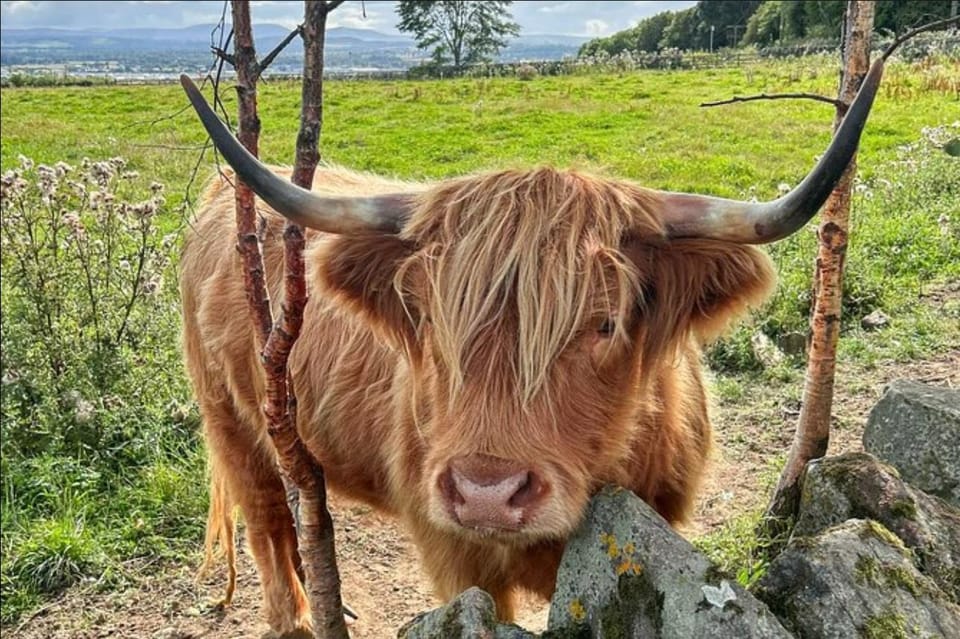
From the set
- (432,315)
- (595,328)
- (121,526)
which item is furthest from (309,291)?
(121,526)

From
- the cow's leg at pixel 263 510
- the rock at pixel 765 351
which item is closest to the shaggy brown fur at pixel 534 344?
the cow's leg at pixel 263 510

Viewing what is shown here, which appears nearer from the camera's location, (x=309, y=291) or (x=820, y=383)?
(x=820, y=383)

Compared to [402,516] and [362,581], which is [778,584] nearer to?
[402,516]

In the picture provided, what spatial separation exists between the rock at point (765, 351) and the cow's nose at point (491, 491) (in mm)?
3592

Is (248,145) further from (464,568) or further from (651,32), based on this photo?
(651,32)

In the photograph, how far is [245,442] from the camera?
3814mm

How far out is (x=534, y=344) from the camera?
2055mm

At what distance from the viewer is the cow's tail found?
12.8ft

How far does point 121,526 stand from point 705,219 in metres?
3.45

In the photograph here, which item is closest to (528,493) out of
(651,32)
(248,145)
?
(248,145)

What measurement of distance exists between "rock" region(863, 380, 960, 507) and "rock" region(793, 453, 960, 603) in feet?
1.15

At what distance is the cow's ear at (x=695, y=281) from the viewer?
2.21 metres

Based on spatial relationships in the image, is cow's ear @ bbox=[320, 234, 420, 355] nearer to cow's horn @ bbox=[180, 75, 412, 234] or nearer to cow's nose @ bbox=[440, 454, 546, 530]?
cow's horn @ bbox=[180, 75, 412, 234]

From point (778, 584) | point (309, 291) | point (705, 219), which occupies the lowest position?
point (778, 584)
